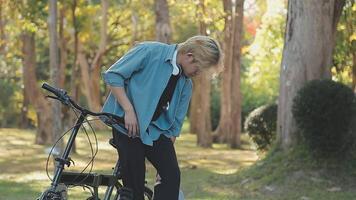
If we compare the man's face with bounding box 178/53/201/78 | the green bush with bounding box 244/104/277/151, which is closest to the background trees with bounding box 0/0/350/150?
the man's face with bounding box 178/53/201/78

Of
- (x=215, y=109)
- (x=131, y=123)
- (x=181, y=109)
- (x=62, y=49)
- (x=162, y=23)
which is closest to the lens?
(x=131, y=123)

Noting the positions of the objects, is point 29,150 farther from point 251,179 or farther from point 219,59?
point 219,59

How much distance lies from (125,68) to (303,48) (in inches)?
245

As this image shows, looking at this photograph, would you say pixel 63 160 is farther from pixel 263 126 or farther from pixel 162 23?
pixel 263 126

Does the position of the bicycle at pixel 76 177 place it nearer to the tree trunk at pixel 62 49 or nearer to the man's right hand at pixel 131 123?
the man's right hand at pixel 131 123

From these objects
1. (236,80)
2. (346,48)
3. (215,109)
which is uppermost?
(346,48)

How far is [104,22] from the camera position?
3156 centimetres

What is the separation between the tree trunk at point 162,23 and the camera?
51.6 feet

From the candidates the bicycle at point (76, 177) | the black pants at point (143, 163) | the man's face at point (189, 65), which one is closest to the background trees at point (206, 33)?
the man's face at point (189, 65)

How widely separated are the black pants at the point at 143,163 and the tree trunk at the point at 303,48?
6.01 m

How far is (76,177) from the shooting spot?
16.1ft

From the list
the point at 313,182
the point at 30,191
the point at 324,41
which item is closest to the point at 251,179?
the point at 313,182

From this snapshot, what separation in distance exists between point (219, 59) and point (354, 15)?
15524mm

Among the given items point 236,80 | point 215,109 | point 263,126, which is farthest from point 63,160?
point 215,109
